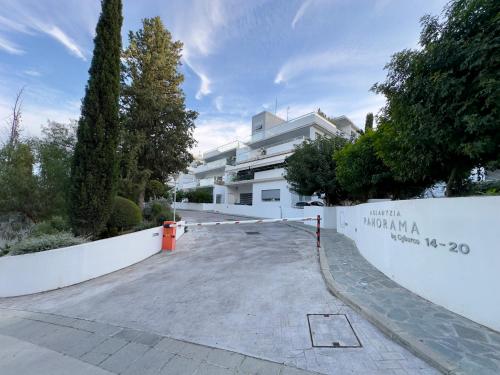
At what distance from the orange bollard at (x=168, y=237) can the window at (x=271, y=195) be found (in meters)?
15.0

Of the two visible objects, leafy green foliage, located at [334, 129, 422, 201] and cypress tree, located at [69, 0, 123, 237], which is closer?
cypress tree, located at [69, 0, 123, 237]

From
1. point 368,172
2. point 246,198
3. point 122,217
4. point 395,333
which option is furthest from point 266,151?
point 395,333

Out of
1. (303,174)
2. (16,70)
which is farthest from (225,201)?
(16,70)

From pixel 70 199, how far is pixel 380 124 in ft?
31.1

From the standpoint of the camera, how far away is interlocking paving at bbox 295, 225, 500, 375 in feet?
8.47

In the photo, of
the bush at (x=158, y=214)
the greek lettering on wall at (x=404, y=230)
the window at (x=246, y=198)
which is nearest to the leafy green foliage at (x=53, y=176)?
the bush at (x=158, y=214)

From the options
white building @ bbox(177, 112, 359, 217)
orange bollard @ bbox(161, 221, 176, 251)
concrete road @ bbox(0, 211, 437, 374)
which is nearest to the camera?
concrete road @ bbox(0, 211, 437, 374)

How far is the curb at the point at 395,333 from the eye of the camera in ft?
8.21

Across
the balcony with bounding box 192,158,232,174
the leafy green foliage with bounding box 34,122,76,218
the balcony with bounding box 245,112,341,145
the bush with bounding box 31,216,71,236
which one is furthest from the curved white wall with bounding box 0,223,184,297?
the balcony with bounding box 192,158,232,174

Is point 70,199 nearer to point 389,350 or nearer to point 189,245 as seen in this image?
point 189,245

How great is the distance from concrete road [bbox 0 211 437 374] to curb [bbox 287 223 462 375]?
0.09m

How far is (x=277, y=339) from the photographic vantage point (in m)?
3.20

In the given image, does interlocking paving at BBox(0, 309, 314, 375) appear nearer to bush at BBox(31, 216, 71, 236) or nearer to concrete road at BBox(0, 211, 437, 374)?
concrete road at BBox(0, 211, 437, 374)

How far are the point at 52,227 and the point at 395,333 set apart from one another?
967cm
